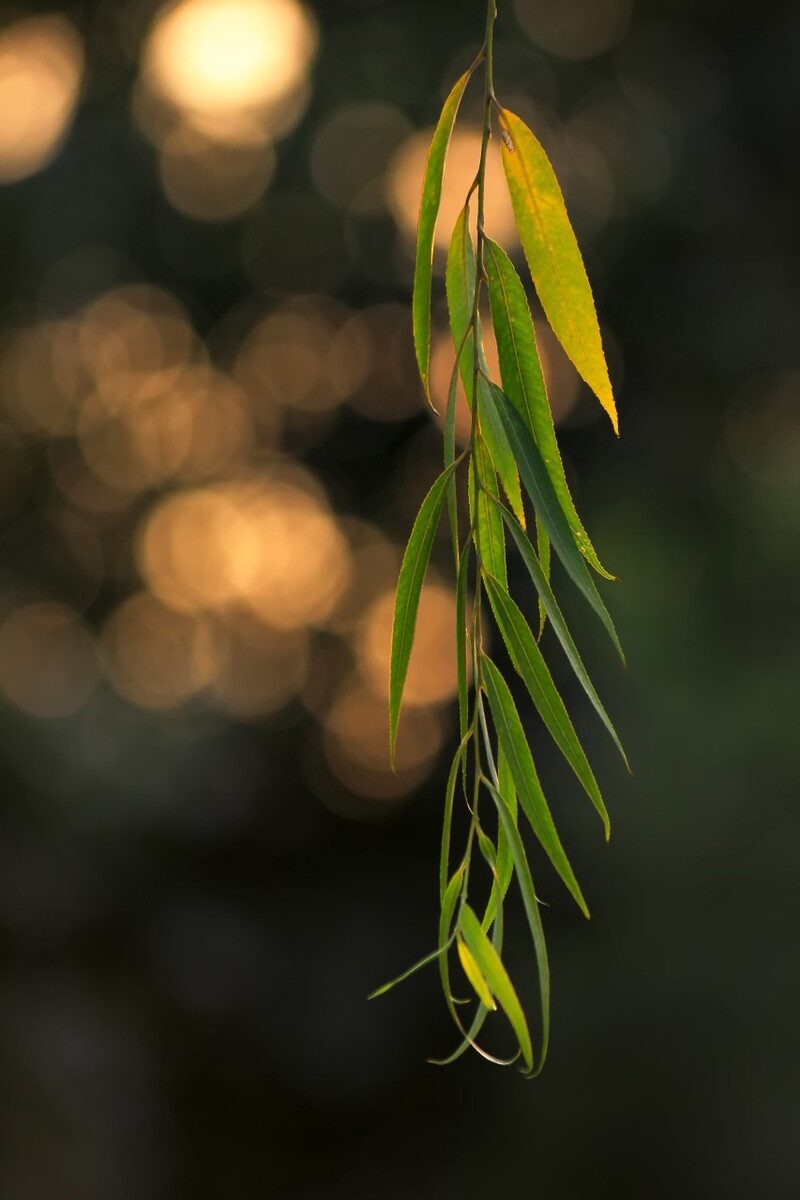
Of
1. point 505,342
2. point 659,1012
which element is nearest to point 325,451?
point 659,1012

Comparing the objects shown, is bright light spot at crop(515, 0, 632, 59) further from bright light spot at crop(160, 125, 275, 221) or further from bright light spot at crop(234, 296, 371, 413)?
bright light spot at crop(234, 296, 371, 413)

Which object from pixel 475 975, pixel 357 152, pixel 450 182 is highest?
pixel 357 152

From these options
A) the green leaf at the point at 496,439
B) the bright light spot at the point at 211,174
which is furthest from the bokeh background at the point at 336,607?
the green leaf at the point at 496,439

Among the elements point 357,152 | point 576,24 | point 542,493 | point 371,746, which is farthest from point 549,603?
point 371,746

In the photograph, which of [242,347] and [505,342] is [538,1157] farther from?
[505,342]

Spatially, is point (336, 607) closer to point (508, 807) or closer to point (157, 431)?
point (157, 431)

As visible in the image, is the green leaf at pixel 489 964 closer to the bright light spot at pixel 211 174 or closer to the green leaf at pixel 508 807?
the green leaf at pixel 508 807

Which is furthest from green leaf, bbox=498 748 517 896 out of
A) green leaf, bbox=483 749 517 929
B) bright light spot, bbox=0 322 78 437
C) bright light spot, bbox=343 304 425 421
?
bright light spot, bbox=0 322 78 437
